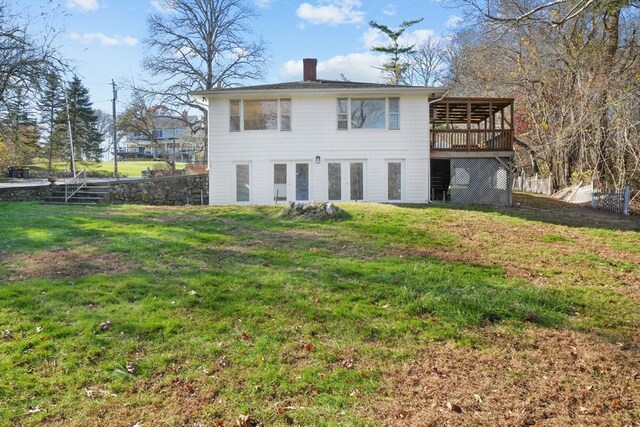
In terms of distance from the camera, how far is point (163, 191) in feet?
64.8

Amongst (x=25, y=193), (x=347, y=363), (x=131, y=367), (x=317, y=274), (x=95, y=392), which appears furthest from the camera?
(x=25, y=193)

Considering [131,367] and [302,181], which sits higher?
[302,181]

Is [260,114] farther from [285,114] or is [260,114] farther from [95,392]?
[95,392]

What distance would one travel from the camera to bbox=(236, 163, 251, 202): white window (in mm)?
17234

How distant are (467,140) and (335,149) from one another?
203 inches

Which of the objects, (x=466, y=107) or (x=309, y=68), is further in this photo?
(x=309, y=68)

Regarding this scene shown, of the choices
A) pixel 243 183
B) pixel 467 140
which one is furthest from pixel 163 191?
pixel 467 140

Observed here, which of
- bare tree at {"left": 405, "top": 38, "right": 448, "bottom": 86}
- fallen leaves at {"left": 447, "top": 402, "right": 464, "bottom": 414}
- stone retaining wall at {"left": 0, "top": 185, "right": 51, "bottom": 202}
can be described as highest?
bare tree at {"left": 405, "top": 38, "right": 448, "bottom": 86}

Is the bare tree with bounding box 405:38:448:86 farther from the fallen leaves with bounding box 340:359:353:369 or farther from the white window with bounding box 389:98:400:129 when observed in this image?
the fallen leaves with bounding box 340:359:353:369

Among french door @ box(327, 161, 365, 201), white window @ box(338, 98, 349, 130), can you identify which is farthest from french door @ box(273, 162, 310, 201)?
white window @ box(338, 98, 349, 130)

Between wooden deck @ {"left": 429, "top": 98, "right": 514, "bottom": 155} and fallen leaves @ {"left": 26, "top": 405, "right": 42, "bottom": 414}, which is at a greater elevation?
wooden deck @ {"left": 429, "top": 98, "right": 514, "bottom": 155}

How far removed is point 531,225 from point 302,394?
1042 centimetres

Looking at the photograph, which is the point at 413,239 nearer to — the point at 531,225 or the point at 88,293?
the point at 531,225

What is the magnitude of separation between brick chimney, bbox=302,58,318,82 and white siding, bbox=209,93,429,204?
10.4ft
